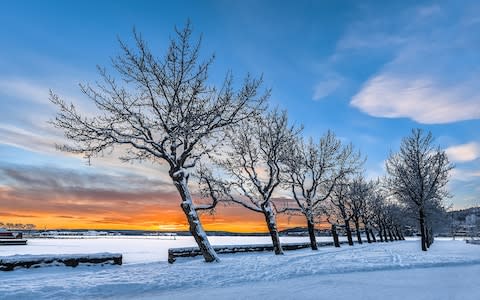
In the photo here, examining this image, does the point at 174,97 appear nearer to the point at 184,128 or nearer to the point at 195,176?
the point at 184,128

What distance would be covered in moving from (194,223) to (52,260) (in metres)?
6.75

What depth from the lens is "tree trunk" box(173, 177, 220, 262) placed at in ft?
56.5

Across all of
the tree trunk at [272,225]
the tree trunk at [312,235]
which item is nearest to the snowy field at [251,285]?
the tree trunk at [272,225]

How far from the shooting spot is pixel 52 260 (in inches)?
632

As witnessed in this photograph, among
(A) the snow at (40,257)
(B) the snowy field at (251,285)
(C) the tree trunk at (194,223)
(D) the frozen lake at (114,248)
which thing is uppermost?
(C) the tree trunk at (194,223)

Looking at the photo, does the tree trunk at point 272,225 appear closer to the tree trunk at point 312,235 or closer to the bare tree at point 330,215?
the tree trunk at point 312,235

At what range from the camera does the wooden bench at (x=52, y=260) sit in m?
15.2

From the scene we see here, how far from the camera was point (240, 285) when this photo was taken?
11.1 meters

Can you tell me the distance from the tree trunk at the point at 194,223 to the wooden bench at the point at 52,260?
4.23 m

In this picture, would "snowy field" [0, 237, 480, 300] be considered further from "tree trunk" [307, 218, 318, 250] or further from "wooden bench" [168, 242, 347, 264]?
"tree trunk" [307, 218, 318, 250]

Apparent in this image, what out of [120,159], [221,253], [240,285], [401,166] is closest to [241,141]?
[221,253]

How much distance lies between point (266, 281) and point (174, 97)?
10.3m

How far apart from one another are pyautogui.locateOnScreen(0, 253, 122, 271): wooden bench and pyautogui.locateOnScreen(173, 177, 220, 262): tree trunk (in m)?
4.23

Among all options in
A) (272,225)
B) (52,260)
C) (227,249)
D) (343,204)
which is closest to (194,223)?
(52,260)
